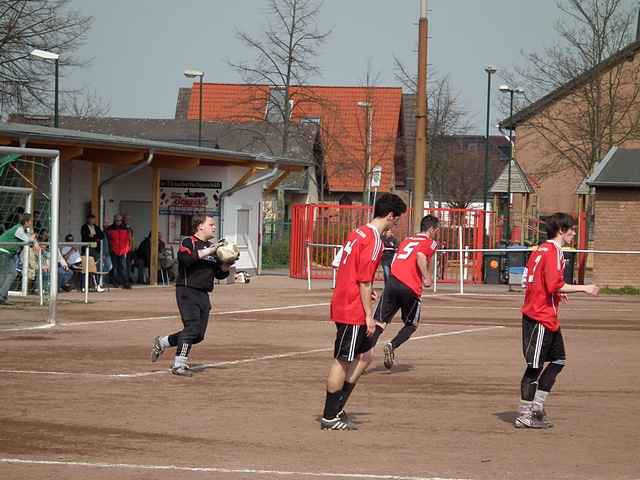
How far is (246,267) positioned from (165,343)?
21718 mm

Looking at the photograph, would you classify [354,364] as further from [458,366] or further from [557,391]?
[458,366]

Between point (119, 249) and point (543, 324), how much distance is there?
60.9 feet

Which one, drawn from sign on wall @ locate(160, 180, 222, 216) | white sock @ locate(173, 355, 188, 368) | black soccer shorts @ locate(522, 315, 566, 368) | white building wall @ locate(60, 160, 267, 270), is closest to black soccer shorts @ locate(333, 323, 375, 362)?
black soccer shorts @ locate(522, 315, 566, 368)

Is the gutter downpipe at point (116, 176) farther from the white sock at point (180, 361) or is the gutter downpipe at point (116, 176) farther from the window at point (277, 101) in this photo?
the window at point (277, 101)

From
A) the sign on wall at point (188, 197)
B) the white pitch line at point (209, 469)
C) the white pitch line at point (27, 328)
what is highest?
the sign on wall at point (188, 197)

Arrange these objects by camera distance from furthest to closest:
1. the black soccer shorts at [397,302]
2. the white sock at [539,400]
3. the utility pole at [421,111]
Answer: the utility pole at [421,111] → the black soccer shorts at [397,302] → the white sock at [539,400]

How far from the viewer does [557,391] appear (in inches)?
460

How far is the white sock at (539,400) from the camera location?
9508 mm

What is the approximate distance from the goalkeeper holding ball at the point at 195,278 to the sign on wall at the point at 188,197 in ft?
62.8

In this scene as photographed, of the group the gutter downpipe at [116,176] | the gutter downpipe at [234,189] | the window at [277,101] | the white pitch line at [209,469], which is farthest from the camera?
the window at [277,101]

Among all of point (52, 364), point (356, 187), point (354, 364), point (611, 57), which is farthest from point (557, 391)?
point (356, 187)

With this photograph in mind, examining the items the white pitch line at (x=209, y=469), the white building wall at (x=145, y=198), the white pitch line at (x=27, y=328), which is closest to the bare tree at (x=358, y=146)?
the white building wall at (x=145, y=198)

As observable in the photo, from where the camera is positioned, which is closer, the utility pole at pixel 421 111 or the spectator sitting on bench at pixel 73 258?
the utility pole at pixel 421 111

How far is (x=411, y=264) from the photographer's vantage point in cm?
1330
